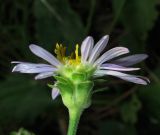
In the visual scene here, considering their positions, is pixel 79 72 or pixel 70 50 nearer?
pixel 79 72

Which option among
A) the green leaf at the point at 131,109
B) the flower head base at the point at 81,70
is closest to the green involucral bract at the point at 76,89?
the flower head base at the point at 81,70

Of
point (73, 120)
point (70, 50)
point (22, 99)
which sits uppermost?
point (70, 50)

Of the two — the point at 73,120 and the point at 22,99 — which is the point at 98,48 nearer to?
the point at 73,120

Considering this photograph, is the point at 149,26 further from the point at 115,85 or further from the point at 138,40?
the point at 115,85

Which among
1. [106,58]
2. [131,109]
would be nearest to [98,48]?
[106,58]

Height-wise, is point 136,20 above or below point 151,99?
above

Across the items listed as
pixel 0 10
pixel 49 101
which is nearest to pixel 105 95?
pixel 49 101

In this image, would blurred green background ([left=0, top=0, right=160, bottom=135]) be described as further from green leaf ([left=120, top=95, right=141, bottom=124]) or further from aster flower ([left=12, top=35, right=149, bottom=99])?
aster flower ([left=12, top=35, right=149, bottom=99])

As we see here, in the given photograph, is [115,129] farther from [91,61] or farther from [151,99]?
[91,61]

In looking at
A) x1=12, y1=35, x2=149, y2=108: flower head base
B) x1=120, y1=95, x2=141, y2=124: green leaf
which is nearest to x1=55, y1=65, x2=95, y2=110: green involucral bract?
x1=12, y1=35, x2=149, y2=108: flower head base

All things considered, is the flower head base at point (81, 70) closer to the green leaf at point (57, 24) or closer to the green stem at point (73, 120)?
the green stem at point (73, 120)
